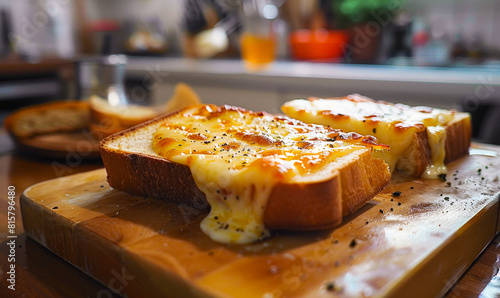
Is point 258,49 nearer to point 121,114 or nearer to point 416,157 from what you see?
point 121,114

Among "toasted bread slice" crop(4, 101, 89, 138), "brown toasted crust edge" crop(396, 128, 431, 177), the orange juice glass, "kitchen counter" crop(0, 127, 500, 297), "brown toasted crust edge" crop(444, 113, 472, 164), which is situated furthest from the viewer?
the orange juice glass

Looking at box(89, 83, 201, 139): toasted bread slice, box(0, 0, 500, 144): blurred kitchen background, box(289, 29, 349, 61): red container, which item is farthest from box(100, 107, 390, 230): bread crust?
box(289, 29, 349, 61): red container

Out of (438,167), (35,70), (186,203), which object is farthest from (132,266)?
(35,70)

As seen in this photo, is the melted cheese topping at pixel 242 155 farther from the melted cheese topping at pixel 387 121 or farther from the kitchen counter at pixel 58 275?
the kitchen counter at pixel 58 275

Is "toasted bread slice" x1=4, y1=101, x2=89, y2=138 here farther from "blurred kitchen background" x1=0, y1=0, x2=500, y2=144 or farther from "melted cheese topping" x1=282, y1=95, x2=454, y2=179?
"melted cheese topping" x1=282, y1=95, x2=454, y2=179

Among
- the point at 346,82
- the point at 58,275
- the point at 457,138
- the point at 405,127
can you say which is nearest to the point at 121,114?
the point at 58,275

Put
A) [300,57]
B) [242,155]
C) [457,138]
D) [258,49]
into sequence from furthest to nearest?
[300,57]
[258,49]
[457,138]
[242,155]

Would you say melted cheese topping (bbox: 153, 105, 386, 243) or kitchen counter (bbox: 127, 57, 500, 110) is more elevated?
melted cheese topping (bbox: 153, 105, 386, 243)
